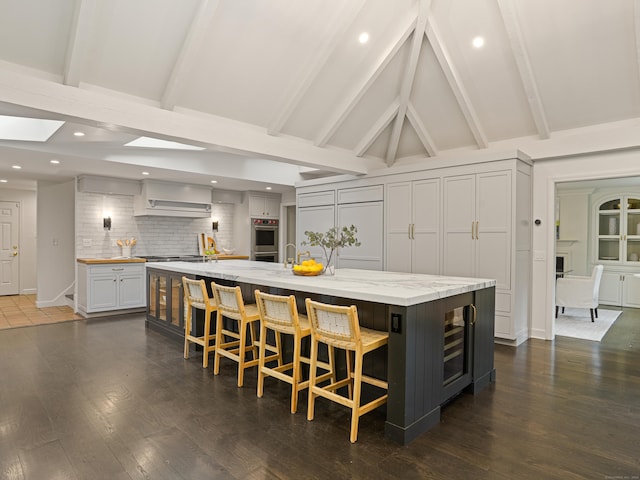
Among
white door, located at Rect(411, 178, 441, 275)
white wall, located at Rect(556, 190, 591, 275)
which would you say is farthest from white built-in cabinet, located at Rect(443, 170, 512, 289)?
white wall, located at Rect(556, 190, 591, 275)

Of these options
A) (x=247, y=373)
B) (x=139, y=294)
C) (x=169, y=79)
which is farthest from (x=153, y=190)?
(x=247, y=373)

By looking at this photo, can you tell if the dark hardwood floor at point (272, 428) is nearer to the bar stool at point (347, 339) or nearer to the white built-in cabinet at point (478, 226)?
the bar stool at point (347, 339)

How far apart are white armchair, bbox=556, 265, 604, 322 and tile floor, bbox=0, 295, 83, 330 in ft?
25.0

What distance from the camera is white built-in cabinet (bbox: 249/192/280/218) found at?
27.9ft

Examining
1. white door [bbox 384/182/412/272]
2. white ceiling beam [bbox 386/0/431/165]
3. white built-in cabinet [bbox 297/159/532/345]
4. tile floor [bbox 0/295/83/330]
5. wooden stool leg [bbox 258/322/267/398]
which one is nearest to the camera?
wooden stool leg [bbox 258/322/267/398]

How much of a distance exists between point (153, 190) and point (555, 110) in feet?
20.3

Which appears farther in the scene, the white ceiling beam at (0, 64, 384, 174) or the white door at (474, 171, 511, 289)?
the white door at (474, 171, 511, 289)

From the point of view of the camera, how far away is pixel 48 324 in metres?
5.66

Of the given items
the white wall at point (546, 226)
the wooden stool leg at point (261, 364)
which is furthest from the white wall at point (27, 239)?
the white wall at point (546, 226)

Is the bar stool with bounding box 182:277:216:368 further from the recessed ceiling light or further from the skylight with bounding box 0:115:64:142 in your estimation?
the recessed ceiling light

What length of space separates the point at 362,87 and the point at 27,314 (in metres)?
6.35

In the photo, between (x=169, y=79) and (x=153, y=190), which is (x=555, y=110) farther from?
(x=153, y=190)

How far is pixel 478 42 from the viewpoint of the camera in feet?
13.0

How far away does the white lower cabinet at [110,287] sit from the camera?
606 centimetres
